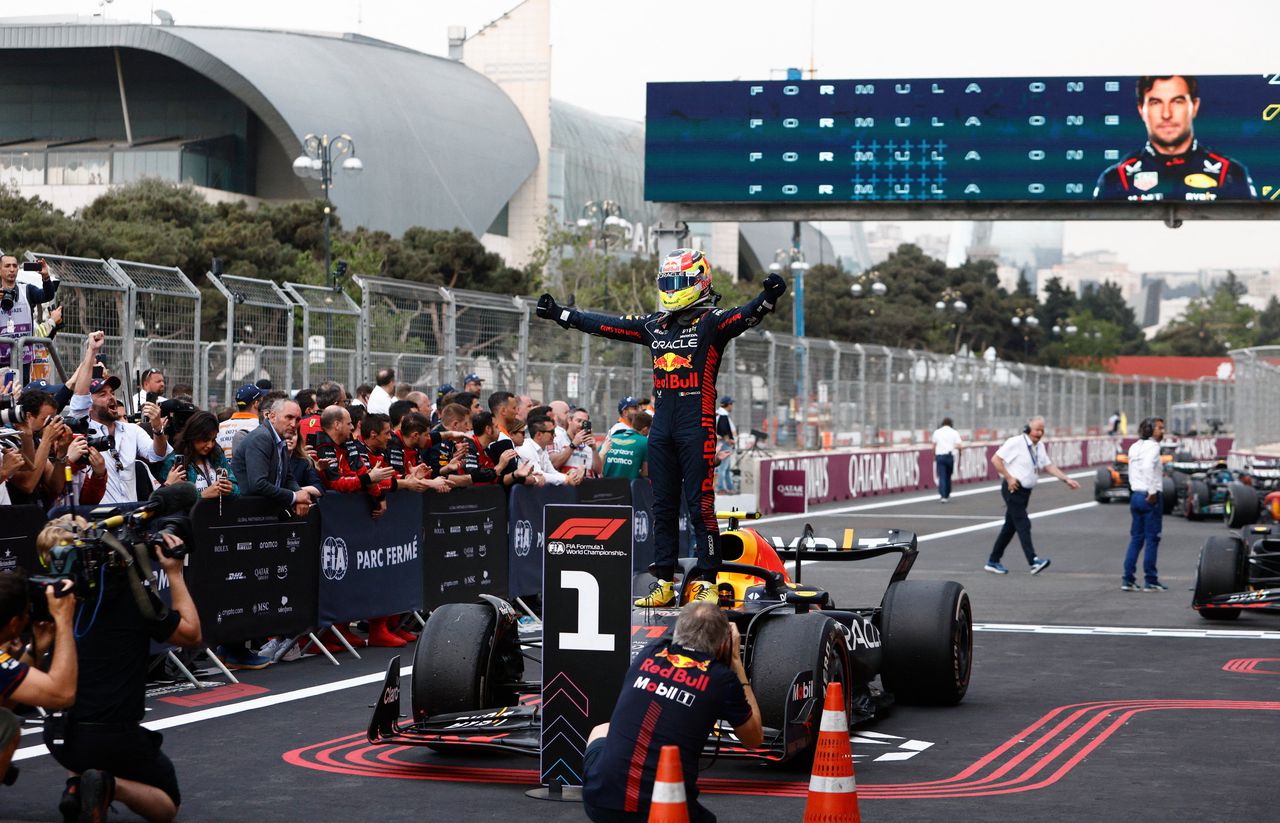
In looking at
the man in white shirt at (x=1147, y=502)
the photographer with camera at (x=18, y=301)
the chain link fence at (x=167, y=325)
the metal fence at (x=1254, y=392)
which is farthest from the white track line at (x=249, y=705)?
the metal fence at (x=1254, y=392)

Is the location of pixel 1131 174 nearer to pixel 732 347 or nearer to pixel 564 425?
pixel 732 347

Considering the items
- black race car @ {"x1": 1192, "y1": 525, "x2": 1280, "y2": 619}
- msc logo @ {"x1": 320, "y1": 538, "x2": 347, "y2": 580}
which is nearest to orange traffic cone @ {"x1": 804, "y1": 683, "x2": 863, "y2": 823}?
msc logo @ {"x1": 320, "y1": 538, "x2": 347, "y2": 580}

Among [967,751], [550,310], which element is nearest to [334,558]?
[550,310]

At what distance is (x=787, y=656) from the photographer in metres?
8.28

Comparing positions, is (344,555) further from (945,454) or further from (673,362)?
(945,454)

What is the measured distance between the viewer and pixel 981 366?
4544cm

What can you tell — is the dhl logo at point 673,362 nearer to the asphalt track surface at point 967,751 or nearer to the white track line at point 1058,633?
the asphalt track surface at point 967,751

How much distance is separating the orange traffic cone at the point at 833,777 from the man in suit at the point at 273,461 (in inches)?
231

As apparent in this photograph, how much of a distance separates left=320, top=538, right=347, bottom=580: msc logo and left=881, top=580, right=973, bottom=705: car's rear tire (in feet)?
13.4

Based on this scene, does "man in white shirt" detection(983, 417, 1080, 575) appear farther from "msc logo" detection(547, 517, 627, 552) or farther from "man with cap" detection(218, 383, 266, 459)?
"msc logo" detection(547, 517, 627, 552)

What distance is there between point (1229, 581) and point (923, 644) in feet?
18.9

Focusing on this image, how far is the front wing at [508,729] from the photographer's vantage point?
798 cm

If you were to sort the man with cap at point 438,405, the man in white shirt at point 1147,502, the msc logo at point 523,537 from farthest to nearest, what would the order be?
the man in white shirt at point 1147,502
the man with cap at point 438,405
the msc logo at point 523,537

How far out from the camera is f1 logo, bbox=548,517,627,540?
24.9ft
